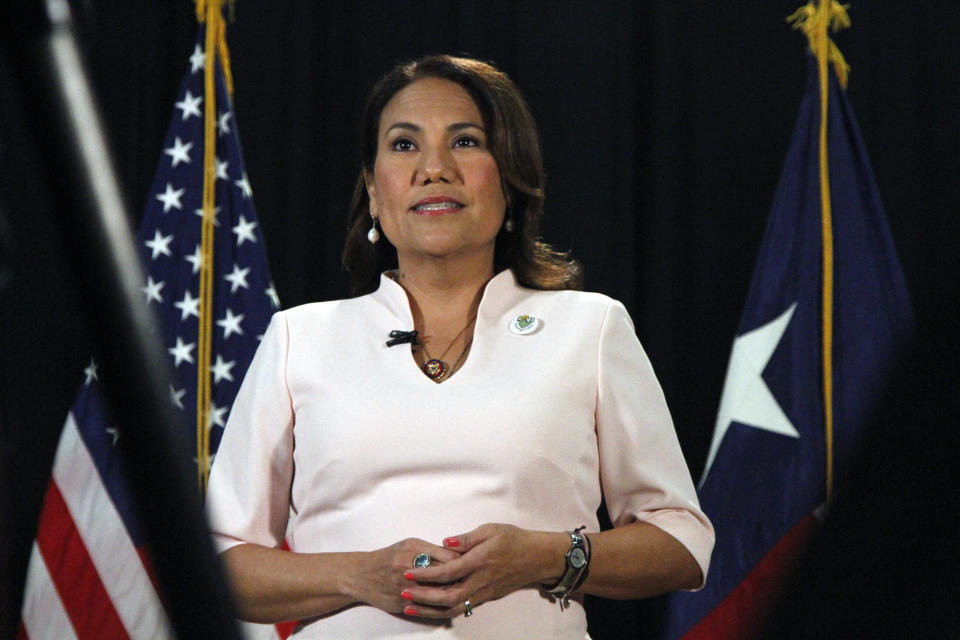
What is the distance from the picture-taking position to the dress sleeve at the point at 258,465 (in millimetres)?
1585

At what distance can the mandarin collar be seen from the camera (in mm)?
1667

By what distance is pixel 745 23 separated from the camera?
2.95m

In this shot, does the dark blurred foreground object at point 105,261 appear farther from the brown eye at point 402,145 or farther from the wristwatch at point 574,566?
the brown eye at point 402,145

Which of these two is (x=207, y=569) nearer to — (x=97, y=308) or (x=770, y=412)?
(x=97, y=308)

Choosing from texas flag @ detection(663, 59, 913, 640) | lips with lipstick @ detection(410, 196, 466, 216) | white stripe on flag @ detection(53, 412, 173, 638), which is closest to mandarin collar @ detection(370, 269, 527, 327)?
lips with lipstick @ detection(410, 196, 466, 216)

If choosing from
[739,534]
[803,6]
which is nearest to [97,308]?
[739,534]

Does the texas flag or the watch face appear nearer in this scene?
the watch face

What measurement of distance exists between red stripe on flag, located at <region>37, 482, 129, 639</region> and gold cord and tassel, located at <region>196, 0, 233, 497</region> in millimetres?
326

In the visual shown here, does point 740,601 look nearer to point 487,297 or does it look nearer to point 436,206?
point 487,297

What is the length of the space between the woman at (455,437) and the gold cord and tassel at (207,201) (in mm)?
1049

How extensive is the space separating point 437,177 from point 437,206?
0.15 ft

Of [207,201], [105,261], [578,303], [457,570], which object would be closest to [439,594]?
[457,570]

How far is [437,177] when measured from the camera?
170 cm

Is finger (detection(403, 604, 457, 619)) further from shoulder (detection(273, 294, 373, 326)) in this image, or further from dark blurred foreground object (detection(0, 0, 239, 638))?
dark blurred foreground object (detection(0, 0, 239, 638))
